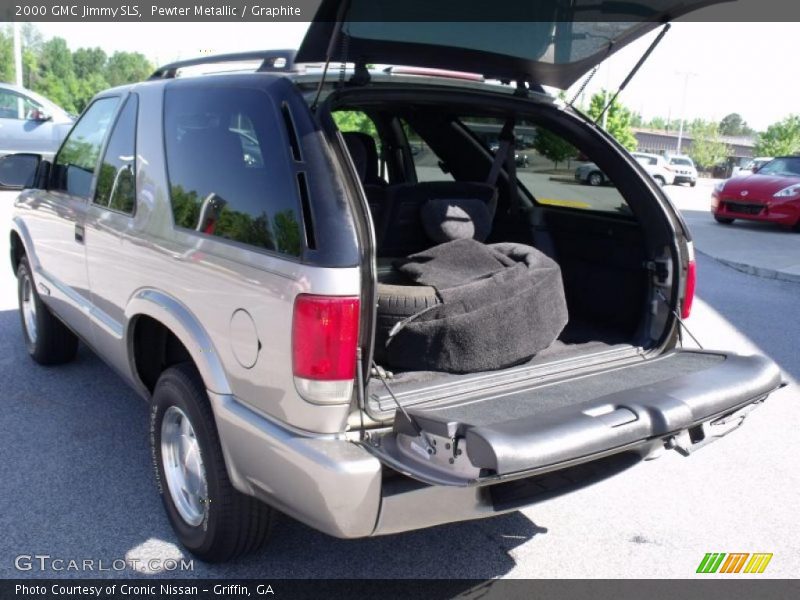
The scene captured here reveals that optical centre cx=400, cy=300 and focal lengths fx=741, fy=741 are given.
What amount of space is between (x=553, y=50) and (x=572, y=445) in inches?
71.7

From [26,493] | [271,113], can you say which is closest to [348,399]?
[271,113]

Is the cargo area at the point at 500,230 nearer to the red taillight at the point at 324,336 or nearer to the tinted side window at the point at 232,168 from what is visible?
the red taillight at the point at 324,336

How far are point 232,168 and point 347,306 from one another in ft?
2.66

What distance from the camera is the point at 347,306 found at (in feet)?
7.69

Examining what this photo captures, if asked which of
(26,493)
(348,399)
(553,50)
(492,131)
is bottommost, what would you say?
(26,493)

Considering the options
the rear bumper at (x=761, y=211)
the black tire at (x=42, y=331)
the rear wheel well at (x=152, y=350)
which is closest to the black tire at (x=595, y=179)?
the rear wheel well at (x=152, y=350)

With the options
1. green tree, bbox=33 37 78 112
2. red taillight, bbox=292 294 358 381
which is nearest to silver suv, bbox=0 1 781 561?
red taillight, bbox=292 294 358 381

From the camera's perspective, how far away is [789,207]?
13398mm

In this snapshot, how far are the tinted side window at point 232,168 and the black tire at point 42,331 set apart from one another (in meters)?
2.34

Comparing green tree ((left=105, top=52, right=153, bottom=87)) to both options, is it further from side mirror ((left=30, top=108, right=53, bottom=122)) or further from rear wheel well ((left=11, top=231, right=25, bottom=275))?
rear wheel well ((left=11, top=231, right=25, bottom=275))

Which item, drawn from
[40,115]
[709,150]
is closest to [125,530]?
[40,115]

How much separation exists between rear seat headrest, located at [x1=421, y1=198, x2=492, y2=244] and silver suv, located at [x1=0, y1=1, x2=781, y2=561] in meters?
0.03

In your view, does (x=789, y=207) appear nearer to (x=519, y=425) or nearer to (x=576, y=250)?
(x=576, y=250)

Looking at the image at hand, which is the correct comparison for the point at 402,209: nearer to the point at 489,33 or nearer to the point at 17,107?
the point at 489,33
